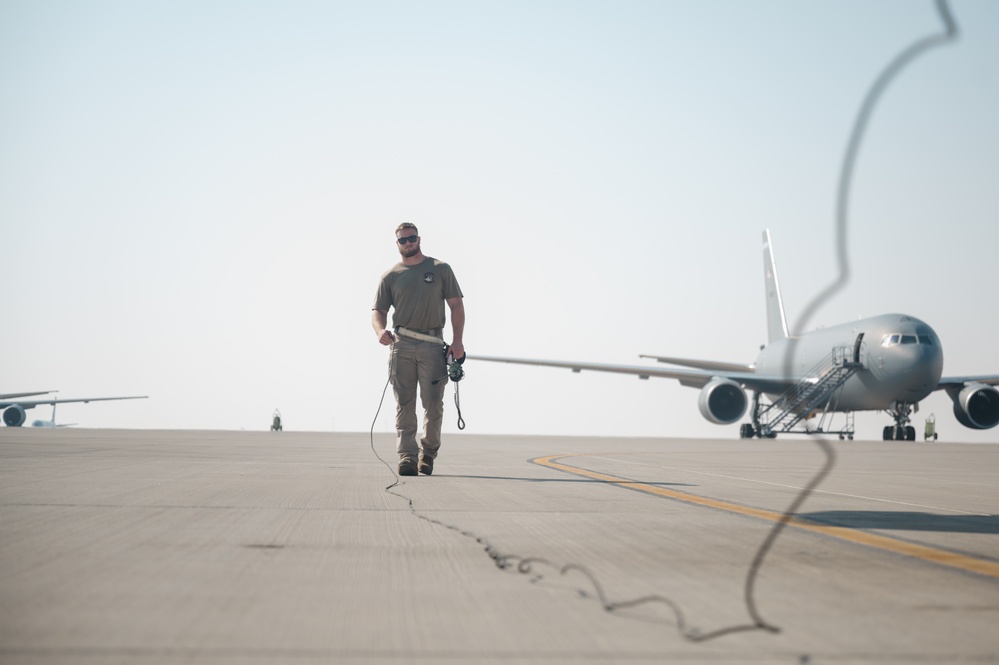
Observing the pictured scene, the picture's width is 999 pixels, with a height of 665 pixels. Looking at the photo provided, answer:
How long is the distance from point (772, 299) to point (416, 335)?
35.7 metres

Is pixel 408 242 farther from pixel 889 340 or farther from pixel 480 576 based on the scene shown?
pixel 889 340

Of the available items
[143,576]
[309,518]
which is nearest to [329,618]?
[143,576]

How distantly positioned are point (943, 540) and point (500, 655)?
3.23 metres

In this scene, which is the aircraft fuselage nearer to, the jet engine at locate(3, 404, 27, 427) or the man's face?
the man's face

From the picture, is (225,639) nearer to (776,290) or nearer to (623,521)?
(623,521)

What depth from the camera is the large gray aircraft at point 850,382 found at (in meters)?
27.8

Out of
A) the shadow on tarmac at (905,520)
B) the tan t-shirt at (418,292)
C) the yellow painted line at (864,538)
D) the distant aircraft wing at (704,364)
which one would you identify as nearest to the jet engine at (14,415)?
the distant aircraft wing at (704,364)

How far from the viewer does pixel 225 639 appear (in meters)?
2.62

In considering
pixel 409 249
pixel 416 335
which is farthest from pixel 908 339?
pixel 416 335

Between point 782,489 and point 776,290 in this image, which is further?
point 776,290

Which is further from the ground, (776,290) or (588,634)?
(776,290)

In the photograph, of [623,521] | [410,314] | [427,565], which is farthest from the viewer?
[410,314]

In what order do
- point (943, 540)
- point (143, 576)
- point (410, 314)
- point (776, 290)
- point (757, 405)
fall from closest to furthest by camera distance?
point (143, 576) < point (943, 540) < point (410, 314) < point (757, 405) < point (776, 290)

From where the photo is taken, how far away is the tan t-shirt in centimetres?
892
